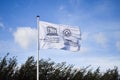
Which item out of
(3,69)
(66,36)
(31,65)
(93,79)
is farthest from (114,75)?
(66,36)

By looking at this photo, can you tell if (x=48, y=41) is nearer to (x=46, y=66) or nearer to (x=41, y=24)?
(x=41, y=24)

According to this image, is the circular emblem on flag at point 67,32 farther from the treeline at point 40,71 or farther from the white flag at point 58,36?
the treeline at point 40,71

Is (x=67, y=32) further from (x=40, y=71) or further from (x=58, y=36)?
(x=40, y=71)

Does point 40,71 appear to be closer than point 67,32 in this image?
No

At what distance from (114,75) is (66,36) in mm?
30464

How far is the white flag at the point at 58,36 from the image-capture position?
15812 mm

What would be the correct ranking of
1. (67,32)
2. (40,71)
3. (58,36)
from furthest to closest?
(40,71) → (67,32) → (58,36)

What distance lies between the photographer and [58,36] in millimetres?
16172

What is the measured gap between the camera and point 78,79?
3347 cm

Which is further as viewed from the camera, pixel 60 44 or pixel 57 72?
pixel 57 72

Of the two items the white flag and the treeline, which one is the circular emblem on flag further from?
the treeline

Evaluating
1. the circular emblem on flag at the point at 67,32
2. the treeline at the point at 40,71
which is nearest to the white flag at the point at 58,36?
the circular emblem on flag at the point at 67,32

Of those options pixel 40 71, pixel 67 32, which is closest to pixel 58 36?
pixel 67 32

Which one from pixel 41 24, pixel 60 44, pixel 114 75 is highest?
pixel 41 24
